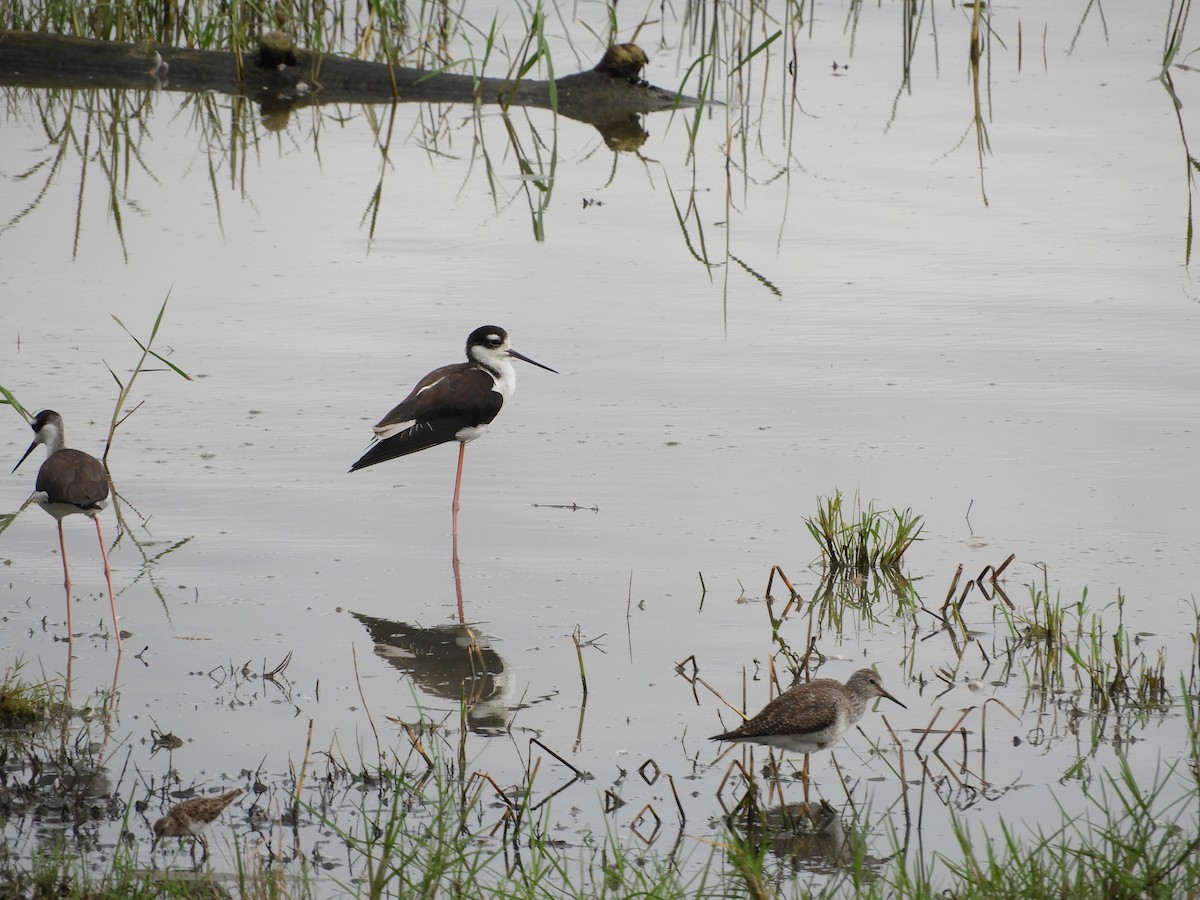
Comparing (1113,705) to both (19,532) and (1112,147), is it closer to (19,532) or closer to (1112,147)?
(19,532)

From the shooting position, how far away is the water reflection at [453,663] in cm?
555

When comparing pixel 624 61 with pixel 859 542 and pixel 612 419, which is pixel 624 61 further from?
pixel 859 542

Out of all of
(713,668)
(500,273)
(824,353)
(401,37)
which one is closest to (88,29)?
(401,37)

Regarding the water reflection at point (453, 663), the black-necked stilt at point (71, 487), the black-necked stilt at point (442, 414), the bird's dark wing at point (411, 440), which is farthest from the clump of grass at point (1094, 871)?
the bird's dark wing at point (411, 440)

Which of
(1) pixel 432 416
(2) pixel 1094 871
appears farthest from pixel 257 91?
(2) pixel 1094 871

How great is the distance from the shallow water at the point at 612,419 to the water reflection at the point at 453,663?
4 cm

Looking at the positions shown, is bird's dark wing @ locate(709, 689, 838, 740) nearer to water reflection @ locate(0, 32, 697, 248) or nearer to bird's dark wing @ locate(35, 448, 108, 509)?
bird's dark wing @ locate(35, 448, 108, 509)

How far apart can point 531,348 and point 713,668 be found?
4.01 meters

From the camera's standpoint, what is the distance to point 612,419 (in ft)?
27.9

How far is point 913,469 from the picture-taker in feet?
25.5

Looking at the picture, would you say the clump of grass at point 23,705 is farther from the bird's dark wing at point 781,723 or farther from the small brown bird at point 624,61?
the small brown bird at point 624,61

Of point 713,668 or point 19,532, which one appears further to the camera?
point 19,532

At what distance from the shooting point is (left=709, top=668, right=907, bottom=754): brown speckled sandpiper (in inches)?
189

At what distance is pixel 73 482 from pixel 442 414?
1.99 metres
